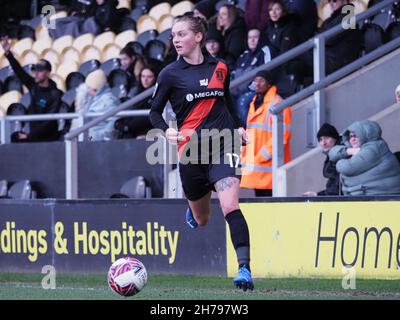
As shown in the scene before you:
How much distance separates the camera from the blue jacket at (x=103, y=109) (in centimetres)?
1503

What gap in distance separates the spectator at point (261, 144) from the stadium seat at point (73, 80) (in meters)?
5.96

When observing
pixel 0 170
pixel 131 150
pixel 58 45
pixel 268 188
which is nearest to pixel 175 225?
pixel 268 188

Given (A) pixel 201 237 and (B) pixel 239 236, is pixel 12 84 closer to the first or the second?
(A) pixel 201 237

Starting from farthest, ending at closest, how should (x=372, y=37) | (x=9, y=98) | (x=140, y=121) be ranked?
1. (x=9, y=98)
2. (x=140, y=121)
3. (x=372, y=37)

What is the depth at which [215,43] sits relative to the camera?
14688 mm

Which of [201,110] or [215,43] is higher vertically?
[215,43]

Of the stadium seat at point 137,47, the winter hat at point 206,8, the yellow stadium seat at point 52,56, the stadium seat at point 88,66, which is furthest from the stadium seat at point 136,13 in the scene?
the winter hat at point 206,8

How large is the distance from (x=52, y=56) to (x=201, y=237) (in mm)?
8367

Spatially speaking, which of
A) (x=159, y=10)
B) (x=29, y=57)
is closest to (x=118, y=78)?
→ (x=159, y=10)

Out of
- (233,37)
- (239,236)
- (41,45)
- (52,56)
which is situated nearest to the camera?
(239,236)

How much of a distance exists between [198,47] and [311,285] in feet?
8.58

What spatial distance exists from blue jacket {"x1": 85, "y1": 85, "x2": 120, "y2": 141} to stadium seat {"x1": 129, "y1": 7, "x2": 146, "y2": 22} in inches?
171

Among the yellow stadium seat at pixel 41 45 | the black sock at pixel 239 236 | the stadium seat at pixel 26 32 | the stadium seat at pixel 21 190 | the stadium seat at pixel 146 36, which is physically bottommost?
the black sock at pixel 239 236

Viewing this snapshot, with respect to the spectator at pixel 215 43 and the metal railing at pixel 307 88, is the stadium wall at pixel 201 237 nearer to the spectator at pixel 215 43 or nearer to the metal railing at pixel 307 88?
the metal railing at pixel 307 88
